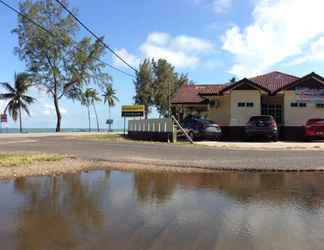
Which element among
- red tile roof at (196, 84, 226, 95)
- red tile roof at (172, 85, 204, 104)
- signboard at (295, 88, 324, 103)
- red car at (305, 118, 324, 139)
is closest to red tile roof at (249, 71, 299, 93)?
signboard at (295, 88, 324, 103)

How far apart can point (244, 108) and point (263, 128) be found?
16.0ft

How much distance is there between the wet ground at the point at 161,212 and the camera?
651cm

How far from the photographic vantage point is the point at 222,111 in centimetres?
3894

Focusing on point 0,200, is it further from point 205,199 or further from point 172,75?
point 172,75

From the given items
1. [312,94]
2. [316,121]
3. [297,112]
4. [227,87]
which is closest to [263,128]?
[316,121]

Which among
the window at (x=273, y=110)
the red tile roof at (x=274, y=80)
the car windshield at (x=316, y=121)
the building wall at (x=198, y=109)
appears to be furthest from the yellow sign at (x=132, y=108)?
the car windshield at (x=316, y=121)

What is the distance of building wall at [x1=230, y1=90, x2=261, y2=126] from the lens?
3681 cm

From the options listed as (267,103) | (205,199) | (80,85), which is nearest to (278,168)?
(205,199)

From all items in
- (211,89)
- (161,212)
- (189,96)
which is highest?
(211,89)

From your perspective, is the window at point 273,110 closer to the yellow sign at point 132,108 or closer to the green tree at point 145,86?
the yellow sign at point 132,108

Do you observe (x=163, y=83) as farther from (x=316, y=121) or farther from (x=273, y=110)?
(x=316, y=121)

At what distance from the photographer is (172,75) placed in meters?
69.3

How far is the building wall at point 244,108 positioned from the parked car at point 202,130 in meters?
3.78

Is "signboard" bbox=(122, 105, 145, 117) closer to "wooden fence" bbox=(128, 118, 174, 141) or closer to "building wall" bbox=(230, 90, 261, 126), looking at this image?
"wooden fence" bbox=(128, 118, 174, 141)
